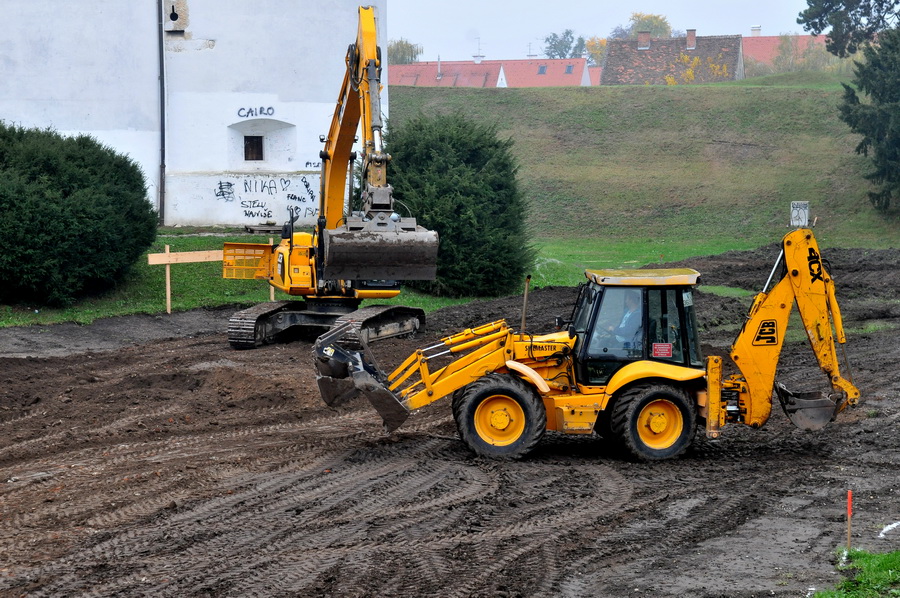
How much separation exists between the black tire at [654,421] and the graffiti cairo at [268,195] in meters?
25.6

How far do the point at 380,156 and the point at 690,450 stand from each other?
635 centimetres

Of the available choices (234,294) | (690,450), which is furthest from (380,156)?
(234,294)

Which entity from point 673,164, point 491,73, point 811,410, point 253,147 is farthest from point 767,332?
point 491,73

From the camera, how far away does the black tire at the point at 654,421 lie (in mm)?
11766

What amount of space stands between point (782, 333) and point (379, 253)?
6343mm

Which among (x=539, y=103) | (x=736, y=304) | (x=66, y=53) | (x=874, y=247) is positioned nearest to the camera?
(x=736, y=304)

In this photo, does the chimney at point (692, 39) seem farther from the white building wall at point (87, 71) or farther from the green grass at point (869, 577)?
the green grass at point (869, 577)

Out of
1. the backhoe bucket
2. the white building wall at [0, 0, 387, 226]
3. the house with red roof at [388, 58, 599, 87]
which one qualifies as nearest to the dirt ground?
the backhoe bucket

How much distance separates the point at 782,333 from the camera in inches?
478

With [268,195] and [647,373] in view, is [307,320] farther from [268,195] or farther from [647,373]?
[268,195]

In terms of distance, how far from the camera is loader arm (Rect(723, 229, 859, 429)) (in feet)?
39.5

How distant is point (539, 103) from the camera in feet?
193

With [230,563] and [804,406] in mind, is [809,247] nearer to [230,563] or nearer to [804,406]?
[804,406]

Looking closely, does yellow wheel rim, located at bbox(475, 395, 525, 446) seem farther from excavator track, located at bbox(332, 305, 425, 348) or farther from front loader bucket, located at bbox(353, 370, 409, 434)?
excavator track, located at bbox(332, 305, 425, 348)
